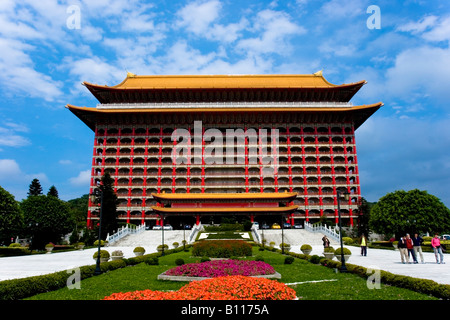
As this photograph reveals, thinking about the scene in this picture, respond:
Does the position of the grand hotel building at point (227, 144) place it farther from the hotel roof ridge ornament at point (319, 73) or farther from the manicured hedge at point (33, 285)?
the manicured hedge at point (33, 285)

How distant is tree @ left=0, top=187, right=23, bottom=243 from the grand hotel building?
2880cm

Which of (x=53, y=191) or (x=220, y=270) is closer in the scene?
(x=220, y=270)

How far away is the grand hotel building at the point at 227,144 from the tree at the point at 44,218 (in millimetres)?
20455

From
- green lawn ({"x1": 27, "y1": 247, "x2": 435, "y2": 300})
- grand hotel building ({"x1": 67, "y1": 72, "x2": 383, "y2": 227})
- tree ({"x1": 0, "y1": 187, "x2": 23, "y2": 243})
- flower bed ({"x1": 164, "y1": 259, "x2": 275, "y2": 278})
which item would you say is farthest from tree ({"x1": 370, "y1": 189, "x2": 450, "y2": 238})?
tree ({"x1": 0, "y1": 187, "x2": 23, "y2": 243})

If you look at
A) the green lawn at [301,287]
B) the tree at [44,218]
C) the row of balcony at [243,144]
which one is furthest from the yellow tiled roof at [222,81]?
the green lawn at [301,287]

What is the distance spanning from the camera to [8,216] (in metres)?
28.2

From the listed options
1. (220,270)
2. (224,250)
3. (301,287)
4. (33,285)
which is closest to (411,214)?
(224,250)

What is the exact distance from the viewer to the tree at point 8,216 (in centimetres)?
2803

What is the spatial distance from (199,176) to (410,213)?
1459 inches

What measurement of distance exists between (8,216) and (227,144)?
4074 centimetres

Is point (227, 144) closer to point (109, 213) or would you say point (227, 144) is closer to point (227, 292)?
point (109, 213)

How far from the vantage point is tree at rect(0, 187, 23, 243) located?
28.0 m

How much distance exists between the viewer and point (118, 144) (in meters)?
61.9
